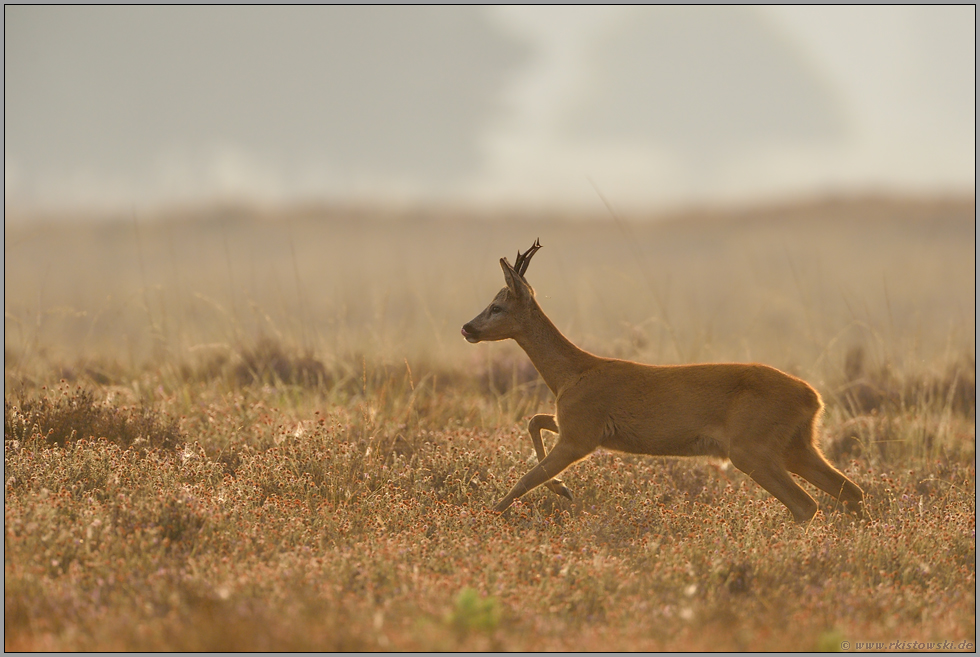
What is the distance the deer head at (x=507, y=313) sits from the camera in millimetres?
7520

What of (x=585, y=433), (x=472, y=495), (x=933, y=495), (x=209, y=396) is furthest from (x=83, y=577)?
(x=933, y=495)

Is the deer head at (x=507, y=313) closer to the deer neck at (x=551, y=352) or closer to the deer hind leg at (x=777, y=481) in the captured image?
the deer neck at (x=551, y=352)

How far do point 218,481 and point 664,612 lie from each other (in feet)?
13.4

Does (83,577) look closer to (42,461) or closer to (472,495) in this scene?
(42,461)

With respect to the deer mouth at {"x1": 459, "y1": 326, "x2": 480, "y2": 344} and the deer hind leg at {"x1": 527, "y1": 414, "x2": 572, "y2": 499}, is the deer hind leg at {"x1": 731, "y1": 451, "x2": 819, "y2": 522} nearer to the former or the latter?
the deer hind leg at {"x1": 527, "y1": 414, "x2": 572, "y2": 499}

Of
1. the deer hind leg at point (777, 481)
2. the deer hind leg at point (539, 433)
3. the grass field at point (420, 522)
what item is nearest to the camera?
the grass field at point (420, 522)

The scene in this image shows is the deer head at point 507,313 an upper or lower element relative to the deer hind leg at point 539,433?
upper

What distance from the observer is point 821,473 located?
7504mm

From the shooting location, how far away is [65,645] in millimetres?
4844

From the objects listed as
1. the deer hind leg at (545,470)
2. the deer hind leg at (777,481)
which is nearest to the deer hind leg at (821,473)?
the deer hind leg at (777,481)

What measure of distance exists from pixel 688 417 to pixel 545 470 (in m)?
1.19

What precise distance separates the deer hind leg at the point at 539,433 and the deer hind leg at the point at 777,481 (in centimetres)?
148

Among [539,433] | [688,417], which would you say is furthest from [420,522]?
[688,417]

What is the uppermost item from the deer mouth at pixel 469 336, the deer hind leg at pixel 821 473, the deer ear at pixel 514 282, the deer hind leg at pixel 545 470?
the deer ear at pixel 514 282
